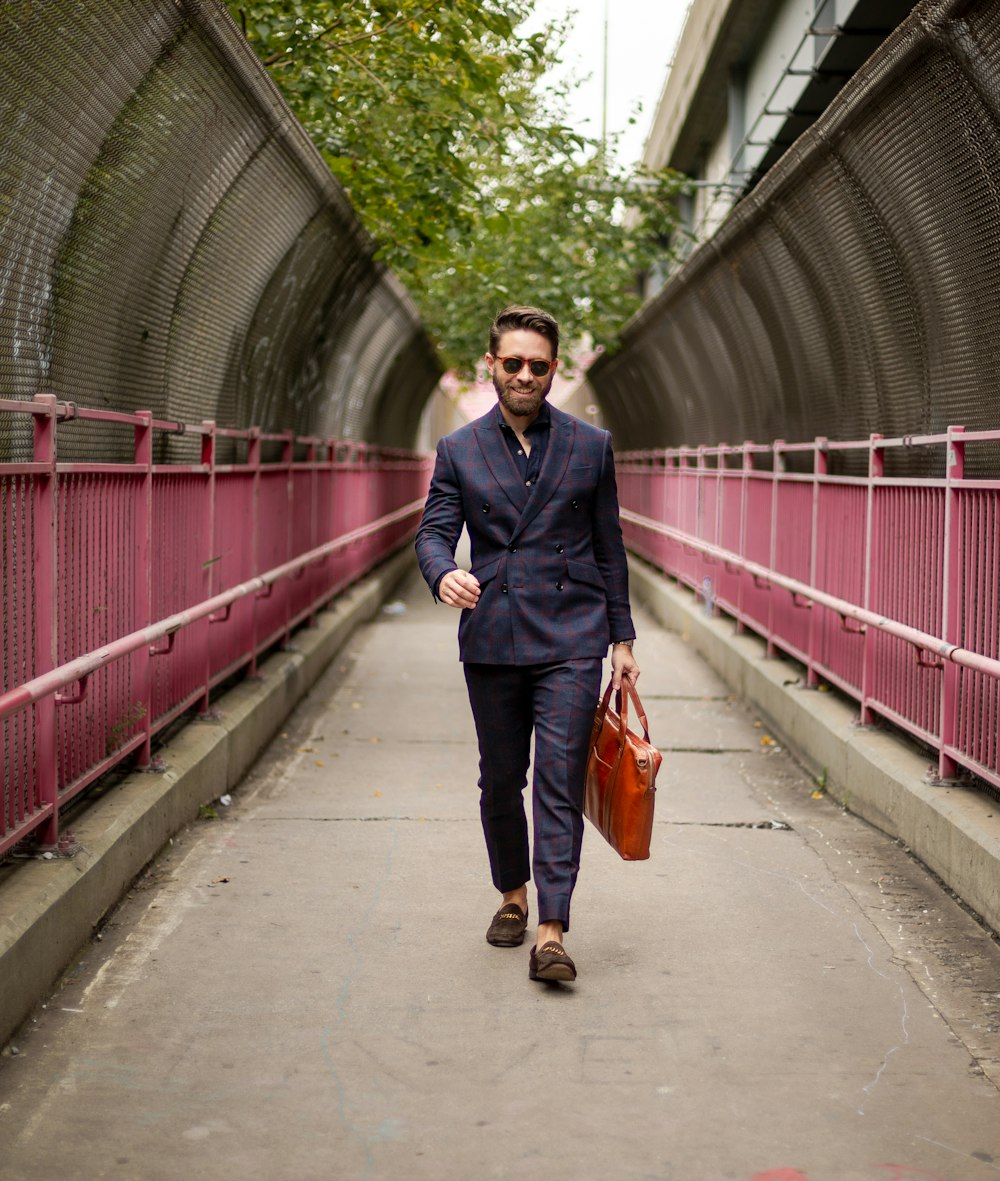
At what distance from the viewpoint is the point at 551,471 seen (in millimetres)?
4848

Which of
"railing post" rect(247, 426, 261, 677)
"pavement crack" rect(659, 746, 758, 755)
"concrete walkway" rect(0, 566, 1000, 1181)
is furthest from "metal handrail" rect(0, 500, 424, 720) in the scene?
"pavement crack" rect(659, 746, 758, 755)

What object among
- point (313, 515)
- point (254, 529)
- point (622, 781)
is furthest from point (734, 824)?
point (313, 515)

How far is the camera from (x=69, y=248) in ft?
19.2

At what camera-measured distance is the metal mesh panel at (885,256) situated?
5902mm

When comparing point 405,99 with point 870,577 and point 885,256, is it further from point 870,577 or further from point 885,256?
point 870,577

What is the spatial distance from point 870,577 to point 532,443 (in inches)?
121

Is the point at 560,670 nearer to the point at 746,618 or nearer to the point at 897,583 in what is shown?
the point at 897,583

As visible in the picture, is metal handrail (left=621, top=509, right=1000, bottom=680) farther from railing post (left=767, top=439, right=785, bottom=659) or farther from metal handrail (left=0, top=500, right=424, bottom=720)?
metal handrail (left=0, top=500, right=424, bottom=720)

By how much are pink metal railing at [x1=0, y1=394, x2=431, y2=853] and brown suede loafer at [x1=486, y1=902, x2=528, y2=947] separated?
4.20ft

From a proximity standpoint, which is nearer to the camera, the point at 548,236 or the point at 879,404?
the point at 879,404

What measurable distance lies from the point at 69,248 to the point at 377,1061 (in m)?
3.08

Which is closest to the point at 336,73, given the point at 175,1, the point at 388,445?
the point at 175,1

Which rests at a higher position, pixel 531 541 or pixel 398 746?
pixel 531 541

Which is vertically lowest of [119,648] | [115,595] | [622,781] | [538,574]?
[622,781]
